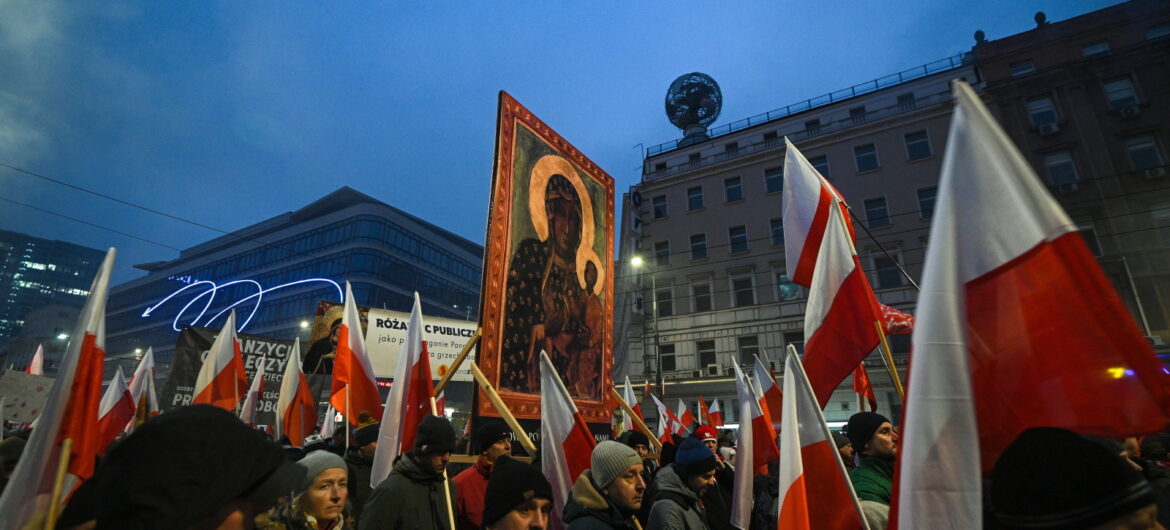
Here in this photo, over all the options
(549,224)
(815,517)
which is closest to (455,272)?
(549,224)

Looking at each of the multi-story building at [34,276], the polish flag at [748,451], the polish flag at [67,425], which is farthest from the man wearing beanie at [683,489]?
the multi-story building at [34,276]

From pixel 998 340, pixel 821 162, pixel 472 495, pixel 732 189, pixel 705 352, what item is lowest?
pixel 472 495

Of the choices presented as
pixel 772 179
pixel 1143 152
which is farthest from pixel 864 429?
pixel 1143 152

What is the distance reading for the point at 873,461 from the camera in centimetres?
349

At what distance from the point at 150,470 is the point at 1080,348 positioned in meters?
2.59

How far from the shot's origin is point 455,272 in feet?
201

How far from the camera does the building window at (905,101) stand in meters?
27.9

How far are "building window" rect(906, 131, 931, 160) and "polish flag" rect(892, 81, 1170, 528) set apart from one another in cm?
2944

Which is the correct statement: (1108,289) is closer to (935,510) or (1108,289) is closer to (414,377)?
(935,510)

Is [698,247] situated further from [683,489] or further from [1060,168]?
[683,489]

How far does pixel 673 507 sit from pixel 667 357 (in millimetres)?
25937

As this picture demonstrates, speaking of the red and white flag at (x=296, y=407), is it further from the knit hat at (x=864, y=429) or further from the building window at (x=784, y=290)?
the building window at (x=784, y=290)

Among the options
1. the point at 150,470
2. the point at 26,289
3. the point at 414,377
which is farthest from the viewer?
the point at 26,289

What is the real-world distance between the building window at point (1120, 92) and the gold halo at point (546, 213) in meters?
27.5
